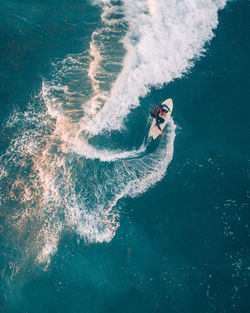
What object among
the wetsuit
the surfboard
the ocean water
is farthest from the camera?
the surfboard

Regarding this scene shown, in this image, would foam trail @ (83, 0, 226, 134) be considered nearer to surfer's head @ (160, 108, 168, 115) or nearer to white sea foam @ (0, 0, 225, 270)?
white sea foam @ (0, 0, 225, 270)

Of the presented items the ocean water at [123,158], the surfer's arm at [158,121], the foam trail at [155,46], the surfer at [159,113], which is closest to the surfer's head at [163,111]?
the surfer at [159,113]

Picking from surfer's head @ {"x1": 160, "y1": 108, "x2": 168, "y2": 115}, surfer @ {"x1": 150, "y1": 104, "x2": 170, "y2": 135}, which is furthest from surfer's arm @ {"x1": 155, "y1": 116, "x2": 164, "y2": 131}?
surfer's head @ {"x1": 160, "y1": 108, "x2": 168, "y2": 115}

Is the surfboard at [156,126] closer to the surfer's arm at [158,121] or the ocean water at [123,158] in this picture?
the surfer's arm at [158,121]

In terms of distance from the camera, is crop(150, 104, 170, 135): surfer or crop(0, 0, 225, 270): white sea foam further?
crop(0, 0, 225, 270): white sea foam

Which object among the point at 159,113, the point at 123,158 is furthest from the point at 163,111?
the point at 123,158

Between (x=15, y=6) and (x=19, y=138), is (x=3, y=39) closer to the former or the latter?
(x=15, y=6)

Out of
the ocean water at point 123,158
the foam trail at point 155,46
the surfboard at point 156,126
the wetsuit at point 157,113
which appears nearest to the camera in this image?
the ocean water at point 123,158
